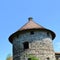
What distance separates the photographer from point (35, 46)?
31062mm

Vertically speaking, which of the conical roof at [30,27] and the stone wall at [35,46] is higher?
the conical roof at [30,27]

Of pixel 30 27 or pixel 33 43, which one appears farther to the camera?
pixel 30 27

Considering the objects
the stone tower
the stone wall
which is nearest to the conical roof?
the stone tower

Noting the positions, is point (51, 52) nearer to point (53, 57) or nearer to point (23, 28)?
point (53, 57)

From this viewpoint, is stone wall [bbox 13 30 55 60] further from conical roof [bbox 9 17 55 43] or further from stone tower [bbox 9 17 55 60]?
conical roof [bbox 9 17 55 43]

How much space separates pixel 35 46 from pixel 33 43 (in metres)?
0.44

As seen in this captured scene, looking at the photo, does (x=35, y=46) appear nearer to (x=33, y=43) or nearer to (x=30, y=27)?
(x=33, y=43)

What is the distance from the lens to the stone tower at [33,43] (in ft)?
101

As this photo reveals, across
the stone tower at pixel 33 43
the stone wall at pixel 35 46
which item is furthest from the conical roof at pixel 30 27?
the stone wall at pixel 35 46

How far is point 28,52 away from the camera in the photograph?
1223 inches

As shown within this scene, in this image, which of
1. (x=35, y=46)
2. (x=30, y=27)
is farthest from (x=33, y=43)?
(x=30, y=27)

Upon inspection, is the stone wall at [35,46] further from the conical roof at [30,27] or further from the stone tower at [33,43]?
the conical roof at [30,27]

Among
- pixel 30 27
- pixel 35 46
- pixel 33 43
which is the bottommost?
pixel 35 46

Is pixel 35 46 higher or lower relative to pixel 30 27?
lower
